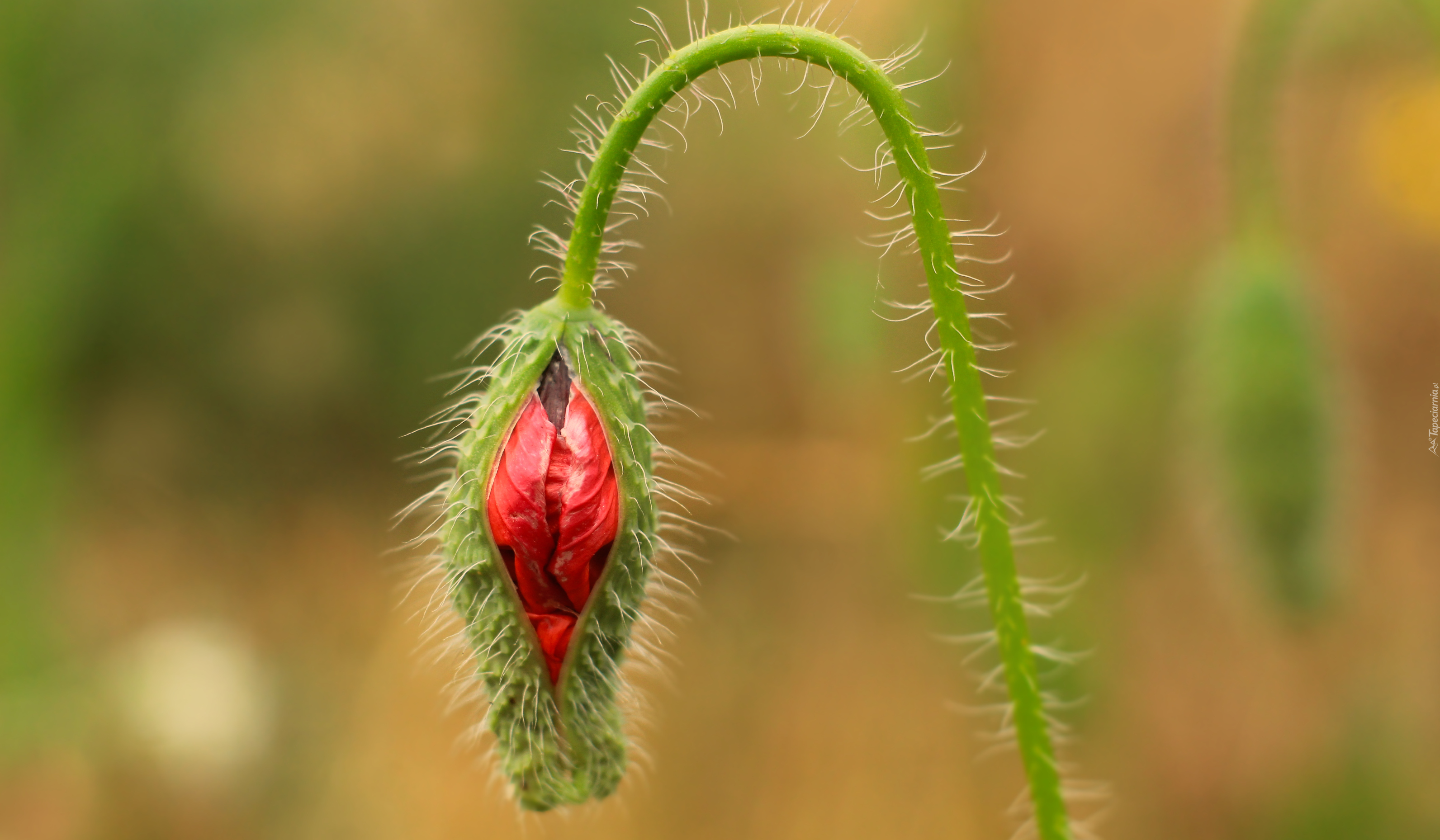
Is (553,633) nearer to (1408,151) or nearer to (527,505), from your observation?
(527,505)

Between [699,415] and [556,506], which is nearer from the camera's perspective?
[556,506]

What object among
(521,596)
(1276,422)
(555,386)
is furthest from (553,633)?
(1276,422)

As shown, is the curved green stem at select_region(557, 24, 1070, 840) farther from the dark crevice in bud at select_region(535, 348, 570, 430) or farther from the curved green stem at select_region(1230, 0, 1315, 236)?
the curved green stem at select_region(1230, 0, 1315, 236)

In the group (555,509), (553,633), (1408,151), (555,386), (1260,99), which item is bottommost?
(553,633)

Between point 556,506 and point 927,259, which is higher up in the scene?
point 927,259

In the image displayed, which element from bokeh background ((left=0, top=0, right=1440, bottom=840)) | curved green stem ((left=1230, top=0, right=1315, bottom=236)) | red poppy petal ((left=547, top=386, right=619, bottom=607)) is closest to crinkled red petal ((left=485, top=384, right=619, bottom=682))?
red poppy petal ((left=547, top=386, right=619, bottom=607))

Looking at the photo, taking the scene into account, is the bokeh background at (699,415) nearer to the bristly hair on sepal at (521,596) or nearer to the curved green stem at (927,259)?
the curved green stem at (927,259)
